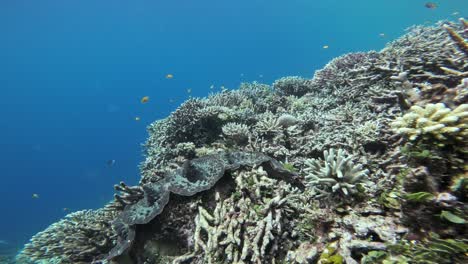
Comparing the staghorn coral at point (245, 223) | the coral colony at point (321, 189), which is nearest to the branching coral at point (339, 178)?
the coral colony at point (321, 189)

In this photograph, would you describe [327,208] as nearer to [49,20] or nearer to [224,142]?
[224,142]

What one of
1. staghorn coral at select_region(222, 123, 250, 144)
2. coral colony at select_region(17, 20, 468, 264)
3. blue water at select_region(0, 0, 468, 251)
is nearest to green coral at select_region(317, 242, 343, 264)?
coral colony at select_region(17, 20, 468, 264)

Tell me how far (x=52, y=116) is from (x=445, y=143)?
488ft

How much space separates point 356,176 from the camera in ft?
9.53

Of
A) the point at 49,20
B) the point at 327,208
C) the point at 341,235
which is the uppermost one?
the point at 49,20

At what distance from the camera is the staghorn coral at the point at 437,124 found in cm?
227

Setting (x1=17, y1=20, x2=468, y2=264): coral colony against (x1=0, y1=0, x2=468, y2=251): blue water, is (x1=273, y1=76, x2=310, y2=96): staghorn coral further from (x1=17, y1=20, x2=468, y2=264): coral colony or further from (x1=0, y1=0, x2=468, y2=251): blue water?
(x1=0, y1=0, x2=468, y2=251): blue water

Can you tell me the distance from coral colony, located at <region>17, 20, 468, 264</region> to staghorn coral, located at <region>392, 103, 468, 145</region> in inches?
0.5

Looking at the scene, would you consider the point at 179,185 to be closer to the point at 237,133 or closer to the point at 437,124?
the point at 237,133

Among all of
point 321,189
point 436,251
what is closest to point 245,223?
point 321,189

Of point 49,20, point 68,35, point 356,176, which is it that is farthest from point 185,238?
point 68,35

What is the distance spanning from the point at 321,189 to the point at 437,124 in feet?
4.64

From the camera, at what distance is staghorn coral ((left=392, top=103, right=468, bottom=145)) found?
227 centimetres

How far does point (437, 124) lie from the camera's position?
2.31 meters
